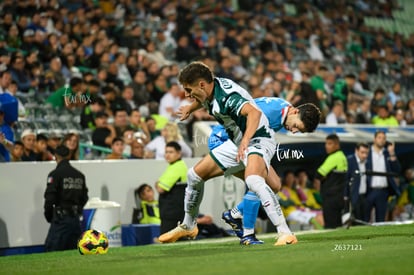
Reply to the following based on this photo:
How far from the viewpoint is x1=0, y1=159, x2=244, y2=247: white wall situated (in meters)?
13.7

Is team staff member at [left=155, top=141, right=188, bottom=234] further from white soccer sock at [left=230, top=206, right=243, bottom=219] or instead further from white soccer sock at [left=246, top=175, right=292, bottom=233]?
white soccer sock at [left=246, top=175, right=292, bottom=233]

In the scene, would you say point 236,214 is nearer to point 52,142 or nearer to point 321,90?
point 52,142

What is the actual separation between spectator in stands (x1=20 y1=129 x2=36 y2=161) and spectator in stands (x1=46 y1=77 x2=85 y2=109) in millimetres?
965

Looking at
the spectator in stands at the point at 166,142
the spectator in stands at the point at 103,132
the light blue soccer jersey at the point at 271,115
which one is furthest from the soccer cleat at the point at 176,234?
the spectator in stands at the point at 103,132

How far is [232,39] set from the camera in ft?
82.7

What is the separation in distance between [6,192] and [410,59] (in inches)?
779

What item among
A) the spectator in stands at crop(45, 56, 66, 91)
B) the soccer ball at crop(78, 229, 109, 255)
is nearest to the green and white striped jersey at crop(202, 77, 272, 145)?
the soccer ball at crop(78, 229, 109, 255)

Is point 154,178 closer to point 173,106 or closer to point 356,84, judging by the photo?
point 173,106

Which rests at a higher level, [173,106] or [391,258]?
[173,106]

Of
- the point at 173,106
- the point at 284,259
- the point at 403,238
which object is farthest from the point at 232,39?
the point at 284,259

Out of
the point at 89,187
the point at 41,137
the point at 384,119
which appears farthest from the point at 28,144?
the point at 384,119

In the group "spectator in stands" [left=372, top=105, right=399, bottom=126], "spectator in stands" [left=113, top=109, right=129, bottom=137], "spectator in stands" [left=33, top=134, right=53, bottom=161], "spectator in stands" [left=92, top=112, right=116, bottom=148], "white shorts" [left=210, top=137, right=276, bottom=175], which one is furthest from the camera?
"spectator in stands" [left=372, top=105, right=399, bottom=126]

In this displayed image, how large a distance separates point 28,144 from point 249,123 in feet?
19.9

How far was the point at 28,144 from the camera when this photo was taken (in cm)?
1461
